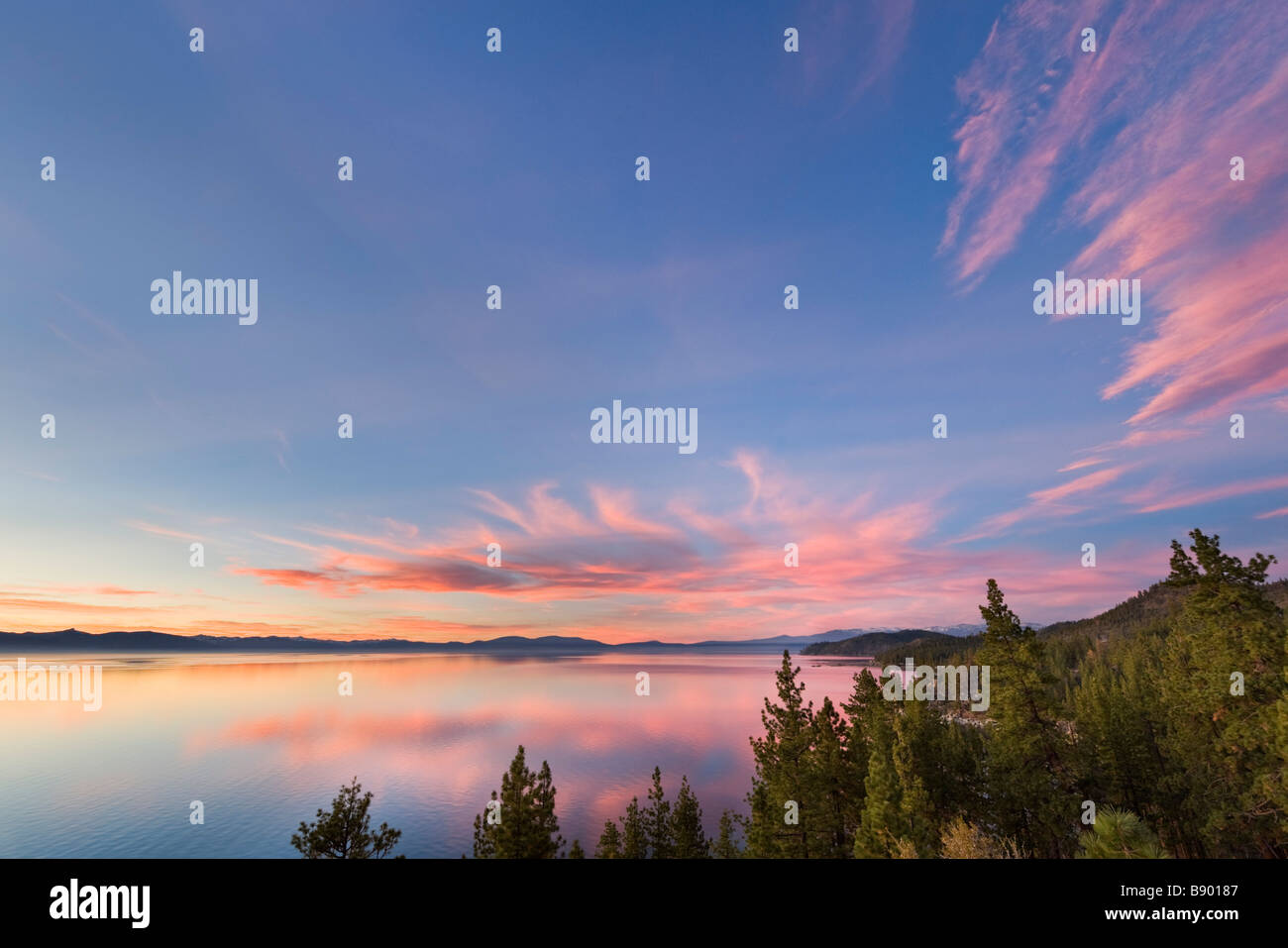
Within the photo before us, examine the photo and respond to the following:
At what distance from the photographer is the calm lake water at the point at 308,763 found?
62.5 m

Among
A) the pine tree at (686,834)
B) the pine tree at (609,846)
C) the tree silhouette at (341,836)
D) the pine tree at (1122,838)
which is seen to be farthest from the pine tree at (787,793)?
the tree silhouette at (341,836)

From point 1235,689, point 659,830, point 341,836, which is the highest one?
point 1235,689

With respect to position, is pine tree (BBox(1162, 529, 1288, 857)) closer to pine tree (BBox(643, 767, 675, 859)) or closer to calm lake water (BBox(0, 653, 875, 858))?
pine tree (BBox(643, 767, 675, 859))

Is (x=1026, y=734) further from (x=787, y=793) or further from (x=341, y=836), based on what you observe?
(x=341, y=836)

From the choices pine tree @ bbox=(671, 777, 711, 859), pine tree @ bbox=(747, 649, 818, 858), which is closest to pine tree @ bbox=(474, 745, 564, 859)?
pine tree @ bbox=(747, 649, 818, 858)

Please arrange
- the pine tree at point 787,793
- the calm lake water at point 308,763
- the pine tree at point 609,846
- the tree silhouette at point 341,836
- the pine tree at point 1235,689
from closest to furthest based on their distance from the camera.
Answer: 1. the pine tree at point 1235,689
2. the tree silhouette at point 341,836
3. the pine tree at point 787,793
4. the pine tree at point 609,846
5. the calm lake water at point 308,763

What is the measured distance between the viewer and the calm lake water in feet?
205

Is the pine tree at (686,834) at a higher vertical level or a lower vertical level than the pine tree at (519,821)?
lower

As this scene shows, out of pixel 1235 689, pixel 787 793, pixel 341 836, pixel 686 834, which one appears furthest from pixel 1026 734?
pixel 341 836

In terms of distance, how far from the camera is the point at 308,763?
95.8 metres

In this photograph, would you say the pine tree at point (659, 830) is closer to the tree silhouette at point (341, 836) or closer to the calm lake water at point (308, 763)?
the calm lake water at point (308, 763)

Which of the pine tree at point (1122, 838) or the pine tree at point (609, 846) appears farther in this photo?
the pine tree at point (609, 846)

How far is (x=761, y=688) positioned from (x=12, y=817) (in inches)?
7343
